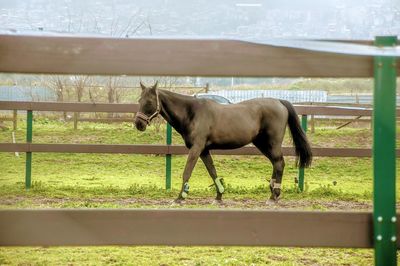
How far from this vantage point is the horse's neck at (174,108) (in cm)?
811

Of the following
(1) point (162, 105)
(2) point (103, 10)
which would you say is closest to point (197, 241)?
(1) point (162, 105)

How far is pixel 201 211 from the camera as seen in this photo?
199cm

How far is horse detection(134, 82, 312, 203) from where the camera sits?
798 centimetres

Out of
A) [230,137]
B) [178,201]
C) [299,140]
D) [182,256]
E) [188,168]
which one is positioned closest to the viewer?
[182,256]

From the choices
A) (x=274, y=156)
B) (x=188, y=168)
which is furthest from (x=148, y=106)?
(x=274, y=156)

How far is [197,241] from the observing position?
197 centimetres

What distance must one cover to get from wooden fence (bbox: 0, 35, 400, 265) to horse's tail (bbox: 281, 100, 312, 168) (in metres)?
6.50

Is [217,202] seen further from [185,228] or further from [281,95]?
[281,95]

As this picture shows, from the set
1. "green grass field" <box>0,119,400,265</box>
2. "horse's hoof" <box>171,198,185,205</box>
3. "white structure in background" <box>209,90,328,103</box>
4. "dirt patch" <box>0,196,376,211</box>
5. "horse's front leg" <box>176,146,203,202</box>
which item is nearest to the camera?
"green grass field" <box>0,119,400,265</box>

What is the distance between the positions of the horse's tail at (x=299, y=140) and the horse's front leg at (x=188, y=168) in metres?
1.33

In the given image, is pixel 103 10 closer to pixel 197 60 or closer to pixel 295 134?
pixel 295 134

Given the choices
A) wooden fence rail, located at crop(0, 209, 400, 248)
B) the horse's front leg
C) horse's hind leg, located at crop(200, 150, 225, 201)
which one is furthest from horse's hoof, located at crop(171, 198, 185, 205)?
wooden fence rail, located at crop(0, 209, 400, 248)

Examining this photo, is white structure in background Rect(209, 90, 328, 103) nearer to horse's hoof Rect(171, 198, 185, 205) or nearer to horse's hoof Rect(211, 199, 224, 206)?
horse's hoof Rect(211, 199, 224, 206)

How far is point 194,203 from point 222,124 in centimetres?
123
